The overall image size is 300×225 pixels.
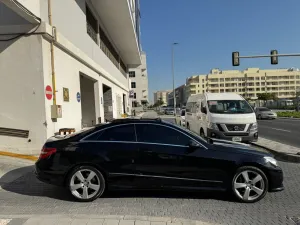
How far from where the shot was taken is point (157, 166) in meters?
5.16

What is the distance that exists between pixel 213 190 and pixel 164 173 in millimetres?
924

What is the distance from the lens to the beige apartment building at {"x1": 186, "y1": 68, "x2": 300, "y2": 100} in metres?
131

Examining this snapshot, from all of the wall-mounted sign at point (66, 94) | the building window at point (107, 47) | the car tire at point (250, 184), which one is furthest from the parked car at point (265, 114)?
the car tire at point (250, 184)

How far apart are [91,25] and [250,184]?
1594cm

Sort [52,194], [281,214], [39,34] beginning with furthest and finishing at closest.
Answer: [39,34]
[52,194]
[281,214]

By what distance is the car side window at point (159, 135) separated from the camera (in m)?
5.30

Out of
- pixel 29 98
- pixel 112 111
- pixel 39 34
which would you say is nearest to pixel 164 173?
pixel 29 98

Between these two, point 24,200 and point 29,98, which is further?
point 29,98

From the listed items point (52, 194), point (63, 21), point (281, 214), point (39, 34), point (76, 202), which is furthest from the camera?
point (63, 21)

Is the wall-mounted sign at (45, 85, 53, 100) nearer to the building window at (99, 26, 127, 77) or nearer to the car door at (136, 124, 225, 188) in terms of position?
the car door at (136, 124, 225, 188)

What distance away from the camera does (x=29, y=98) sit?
895cm

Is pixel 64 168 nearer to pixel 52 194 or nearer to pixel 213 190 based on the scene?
pixel 52 194

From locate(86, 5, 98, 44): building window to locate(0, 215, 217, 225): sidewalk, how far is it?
14267mm

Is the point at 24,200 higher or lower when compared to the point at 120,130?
lower
